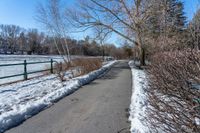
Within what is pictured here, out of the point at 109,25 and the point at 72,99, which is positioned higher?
the point at 109,25

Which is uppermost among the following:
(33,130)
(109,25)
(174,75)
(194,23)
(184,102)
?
(109,25)

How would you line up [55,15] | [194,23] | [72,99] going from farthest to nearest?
[55,15], [194,23], [72,99]

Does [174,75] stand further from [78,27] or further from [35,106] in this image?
[78,27]

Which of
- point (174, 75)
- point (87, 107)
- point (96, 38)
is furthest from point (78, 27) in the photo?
point (174, 75)

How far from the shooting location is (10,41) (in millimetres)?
100688

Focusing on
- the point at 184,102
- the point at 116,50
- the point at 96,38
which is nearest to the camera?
the point at 184,102

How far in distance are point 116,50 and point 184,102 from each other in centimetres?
7666

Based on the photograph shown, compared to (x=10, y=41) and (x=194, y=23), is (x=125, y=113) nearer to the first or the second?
(x=194, y=23)

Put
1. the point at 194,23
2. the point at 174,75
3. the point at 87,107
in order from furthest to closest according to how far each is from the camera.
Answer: the point at 194,23
the point at 87,107
the point at 174,75

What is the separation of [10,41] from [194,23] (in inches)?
4061

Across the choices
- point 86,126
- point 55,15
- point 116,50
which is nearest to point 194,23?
point 86,126

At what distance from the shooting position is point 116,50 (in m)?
79.0

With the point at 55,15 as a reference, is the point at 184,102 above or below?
below

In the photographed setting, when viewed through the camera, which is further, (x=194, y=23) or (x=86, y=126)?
(x=194, y=23)
